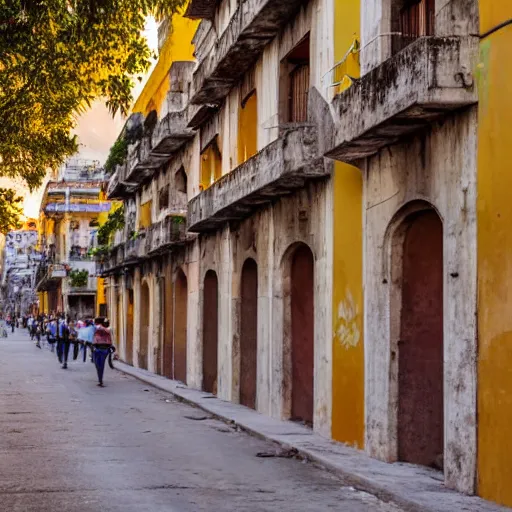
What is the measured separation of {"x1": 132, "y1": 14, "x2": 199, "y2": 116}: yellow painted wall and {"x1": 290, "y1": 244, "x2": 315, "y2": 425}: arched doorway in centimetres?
1236

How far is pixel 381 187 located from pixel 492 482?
4019 millimetres

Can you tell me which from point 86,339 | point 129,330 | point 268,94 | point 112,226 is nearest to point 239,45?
point 268,94

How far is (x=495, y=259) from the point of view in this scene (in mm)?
8680

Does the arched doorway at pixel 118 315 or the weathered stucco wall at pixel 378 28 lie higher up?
the weathered stucco wall at pixel 378 28

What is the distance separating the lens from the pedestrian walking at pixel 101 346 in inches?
905

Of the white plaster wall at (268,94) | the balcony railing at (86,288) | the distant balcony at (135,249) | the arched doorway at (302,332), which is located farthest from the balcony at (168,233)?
the balcony railing at (86,288)

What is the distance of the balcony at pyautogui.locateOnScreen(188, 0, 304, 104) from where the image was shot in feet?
50.5

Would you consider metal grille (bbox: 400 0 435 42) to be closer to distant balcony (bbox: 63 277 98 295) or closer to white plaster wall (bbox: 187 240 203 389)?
white plaster wall (bbox: 187 240 203 389)

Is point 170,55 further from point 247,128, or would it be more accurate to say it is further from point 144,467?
point 144,467

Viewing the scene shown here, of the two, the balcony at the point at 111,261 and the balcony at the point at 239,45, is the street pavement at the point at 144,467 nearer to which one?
the balcony at the point at 239,45

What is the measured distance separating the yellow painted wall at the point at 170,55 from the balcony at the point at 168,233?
4346 millimetres

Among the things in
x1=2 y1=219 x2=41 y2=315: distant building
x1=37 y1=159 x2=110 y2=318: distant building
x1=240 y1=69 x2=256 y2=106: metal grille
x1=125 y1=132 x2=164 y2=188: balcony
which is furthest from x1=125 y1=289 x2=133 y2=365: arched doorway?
x1=2 y1=219 x2=41 y2=315: distant building

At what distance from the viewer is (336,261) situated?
43.1 ft

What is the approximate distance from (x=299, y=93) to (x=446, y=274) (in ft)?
22.5
